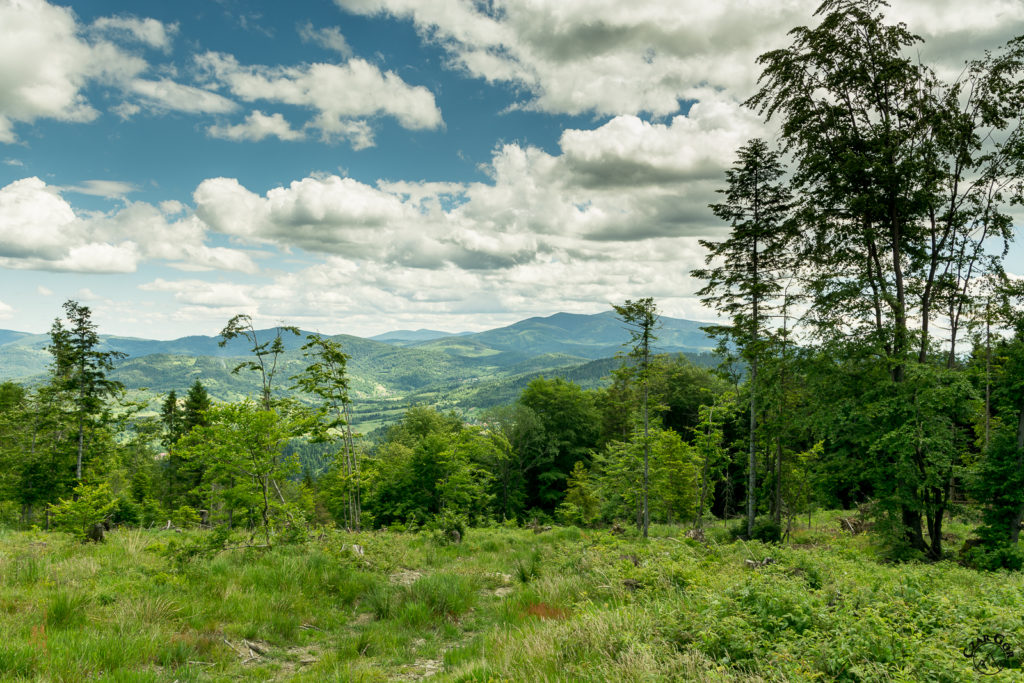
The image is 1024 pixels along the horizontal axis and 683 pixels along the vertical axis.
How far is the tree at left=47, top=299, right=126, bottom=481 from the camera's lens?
88.7ft

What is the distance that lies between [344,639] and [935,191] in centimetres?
2097

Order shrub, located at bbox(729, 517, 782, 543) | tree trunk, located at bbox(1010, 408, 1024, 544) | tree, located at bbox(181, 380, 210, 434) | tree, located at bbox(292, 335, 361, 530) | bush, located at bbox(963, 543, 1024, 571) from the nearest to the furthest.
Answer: bush, located at bbox(963, 543, 1024, 571) → tree trunk, located at bbox(1010, 408, 1024, 544) → tree, located at bbox(292, 335, 361, 530) → shrub, located at bbox(729, 517, 782, 543) → tree, located at bbox(181, 380, 210, 434)

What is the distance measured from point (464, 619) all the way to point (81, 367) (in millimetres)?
31429

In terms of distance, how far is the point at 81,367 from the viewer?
27.6 meters

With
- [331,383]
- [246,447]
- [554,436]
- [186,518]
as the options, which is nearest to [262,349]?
[331,383]

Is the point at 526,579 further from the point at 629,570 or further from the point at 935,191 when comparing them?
the point at 935,191

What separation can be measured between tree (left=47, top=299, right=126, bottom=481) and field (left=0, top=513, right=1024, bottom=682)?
65.6 feet

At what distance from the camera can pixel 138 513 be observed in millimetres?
30547

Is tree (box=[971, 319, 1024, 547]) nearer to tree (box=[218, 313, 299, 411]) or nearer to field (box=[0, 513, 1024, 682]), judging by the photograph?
field (box=[0, 513, 1024, 682])

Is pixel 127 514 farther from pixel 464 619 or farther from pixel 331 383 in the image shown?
pixel 464 619

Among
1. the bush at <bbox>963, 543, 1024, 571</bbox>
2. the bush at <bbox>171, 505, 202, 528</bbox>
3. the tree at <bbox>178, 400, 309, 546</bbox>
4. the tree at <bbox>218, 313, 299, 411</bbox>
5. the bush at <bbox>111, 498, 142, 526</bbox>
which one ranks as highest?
the tree at <bbox>218, 313, 299, 411</bbox>

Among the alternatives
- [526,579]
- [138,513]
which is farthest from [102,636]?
[138,513]

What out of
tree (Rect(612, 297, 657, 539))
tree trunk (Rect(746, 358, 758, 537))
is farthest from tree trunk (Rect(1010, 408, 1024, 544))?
tree (Rect(612, 297, 657, 539))

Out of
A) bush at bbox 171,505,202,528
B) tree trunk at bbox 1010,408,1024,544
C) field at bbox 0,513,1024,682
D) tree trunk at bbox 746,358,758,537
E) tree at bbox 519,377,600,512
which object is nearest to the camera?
field at bbox 0,513,1024,682
